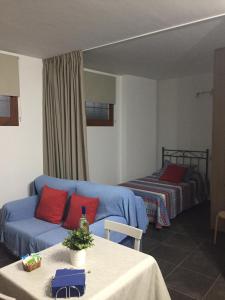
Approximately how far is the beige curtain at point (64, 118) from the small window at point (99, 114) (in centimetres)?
99

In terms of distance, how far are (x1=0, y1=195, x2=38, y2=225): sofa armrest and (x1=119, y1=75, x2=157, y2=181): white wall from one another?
7.43ft

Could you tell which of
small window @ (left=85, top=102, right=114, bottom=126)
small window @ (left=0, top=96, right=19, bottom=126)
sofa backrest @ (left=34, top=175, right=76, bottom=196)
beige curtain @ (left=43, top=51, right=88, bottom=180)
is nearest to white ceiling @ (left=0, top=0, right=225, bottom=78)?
beige curtain @ (left=43, top=51, right=88, bottom=180)

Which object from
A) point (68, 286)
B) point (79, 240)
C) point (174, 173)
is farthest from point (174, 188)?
point (68, 286)

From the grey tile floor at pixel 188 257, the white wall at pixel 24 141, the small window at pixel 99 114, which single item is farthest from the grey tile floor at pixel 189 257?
the small window at pixel 99 114

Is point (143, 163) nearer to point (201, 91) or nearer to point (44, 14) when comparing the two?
point (201, 91)

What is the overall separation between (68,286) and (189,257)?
6.69ft

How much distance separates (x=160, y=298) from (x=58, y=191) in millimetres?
1826

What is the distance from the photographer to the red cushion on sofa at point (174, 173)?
4.73 meters

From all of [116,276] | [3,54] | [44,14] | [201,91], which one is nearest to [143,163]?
[201,91]

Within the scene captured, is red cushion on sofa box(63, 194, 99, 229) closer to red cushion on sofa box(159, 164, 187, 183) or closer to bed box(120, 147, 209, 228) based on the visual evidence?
bed box(120, 147, 209, 228)

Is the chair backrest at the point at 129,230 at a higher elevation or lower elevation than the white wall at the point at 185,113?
lower

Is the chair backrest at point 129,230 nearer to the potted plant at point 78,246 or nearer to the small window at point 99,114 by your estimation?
the potted plant at point 78,246

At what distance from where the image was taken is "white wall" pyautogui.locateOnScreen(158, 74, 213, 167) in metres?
5.12

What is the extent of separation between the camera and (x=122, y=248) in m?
1.83
